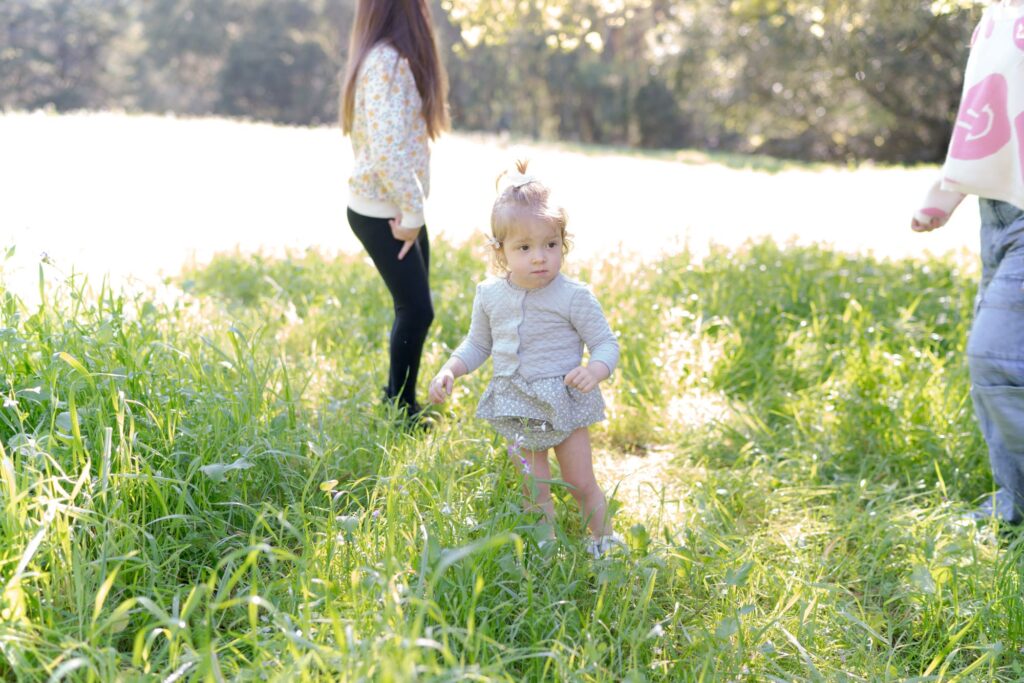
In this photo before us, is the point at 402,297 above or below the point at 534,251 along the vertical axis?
below

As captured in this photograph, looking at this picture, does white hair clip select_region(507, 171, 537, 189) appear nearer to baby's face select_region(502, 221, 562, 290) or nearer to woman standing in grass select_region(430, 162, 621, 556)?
woman standing in grass select_region(430, 162, 621, 556)

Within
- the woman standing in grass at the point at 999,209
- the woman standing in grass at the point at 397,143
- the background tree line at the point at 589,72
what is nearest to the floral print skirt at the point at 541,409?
the woman standing in grass at the point at 397,143

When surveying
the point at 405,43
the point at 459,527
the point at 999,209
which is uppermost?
the point at 405,43

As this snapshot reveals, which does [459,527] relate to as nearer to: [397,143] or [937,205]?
[397,143]

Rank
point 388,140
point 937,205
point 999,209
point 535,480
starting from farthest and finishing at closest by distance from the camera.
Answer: point 388,140 < point 937,205 < point 999,209 < point 535,480

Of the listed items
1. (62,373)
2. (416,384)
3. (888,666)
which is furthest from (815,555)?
(62,373)

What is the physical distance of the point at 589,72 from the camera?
34500 mm

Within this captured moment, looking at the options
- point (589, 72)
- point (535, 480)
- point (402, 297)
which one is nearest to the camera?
point (535, 480)

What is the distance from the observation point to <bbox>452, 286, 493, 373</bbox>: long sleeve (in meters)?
3.12

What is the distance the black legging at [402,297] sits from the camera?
3.97 meters

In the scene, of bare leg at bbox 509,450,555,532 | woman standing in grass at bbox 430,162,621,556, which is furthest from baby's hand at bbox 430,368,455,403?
bare leg at bbox 509,450,555,532

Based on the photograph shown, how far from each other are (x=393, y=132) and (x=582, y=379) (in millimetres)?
1569

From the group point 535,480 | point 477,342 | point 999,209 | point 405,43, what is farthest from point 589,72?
point 535,480

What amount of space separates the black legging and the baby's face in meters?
1.13
